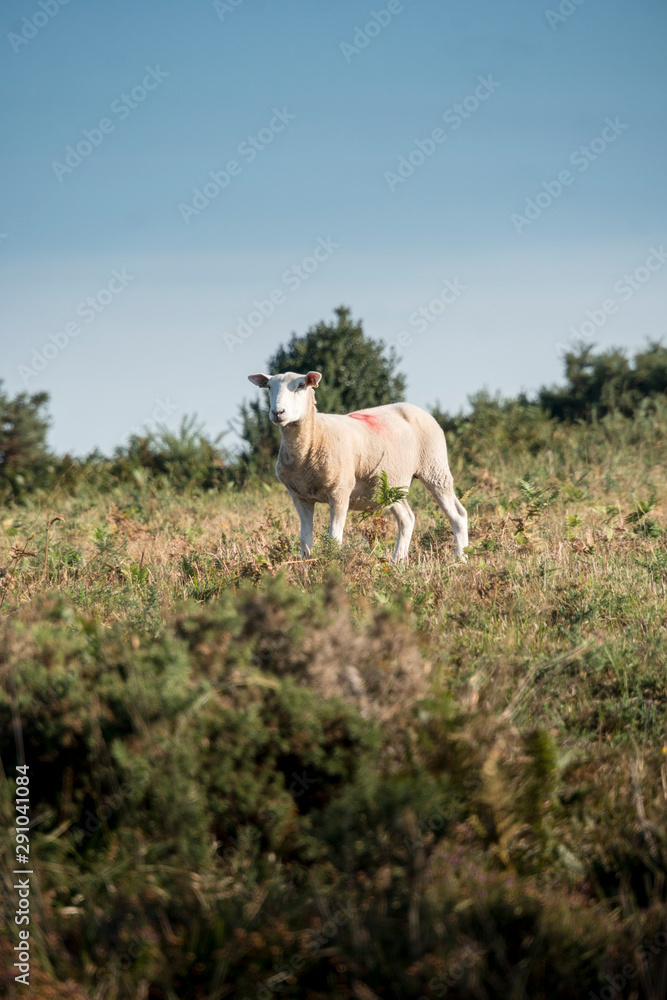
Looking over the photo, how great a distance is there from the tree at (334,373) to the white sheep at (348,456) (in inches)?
220

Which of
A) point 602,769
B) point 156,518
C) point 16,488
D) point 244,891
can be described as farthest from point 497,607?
point 16,488

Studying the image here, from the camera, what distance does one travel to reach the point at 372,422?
8.06m

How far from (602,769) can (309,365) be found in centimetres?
1162

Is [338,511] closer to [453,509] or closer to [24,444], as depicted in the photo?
[453,509]

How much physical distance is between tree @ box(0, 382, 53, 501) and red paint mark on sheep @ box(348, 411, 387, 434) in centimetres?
868

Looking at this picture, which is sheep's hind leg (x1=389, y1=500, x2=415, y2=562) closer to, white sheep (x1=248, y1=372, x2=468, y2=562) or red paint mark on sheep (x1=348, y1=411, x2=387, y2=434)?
white sheep (x1=248, y1=372, x2=468, y2=562)

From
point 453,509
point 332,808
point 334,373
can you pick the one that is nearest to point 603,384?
point 334,373

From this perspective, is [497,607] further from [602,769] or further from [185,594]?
[185,594]

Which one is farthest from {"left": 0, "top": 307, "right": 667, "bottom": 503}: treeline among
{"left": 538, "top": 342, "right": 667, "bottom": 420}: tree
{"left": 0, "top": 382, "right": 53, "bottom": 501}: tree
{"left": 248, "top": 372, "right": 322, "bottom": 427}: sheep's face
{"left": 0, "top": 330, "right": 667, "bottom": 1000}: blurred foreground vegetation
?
{"left": 0, "top": 330, "right": 667, "bottom": 1000}: blurred foreground vegetation

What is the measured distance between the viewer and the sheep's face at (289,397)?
6.63 m

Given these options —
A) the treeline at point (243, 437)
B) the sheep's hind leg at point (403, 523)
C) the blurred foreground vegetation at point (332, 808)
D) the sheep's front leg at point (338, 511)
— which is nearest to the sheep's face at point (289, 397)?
the sheep's front leg at point (338, 511)

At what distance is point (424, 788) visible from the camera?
104 inches

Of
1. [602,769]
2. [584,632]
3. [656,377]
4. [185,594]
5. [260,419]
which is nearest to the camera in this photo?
[602,769]

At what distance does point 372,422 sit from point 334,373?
6.59m
